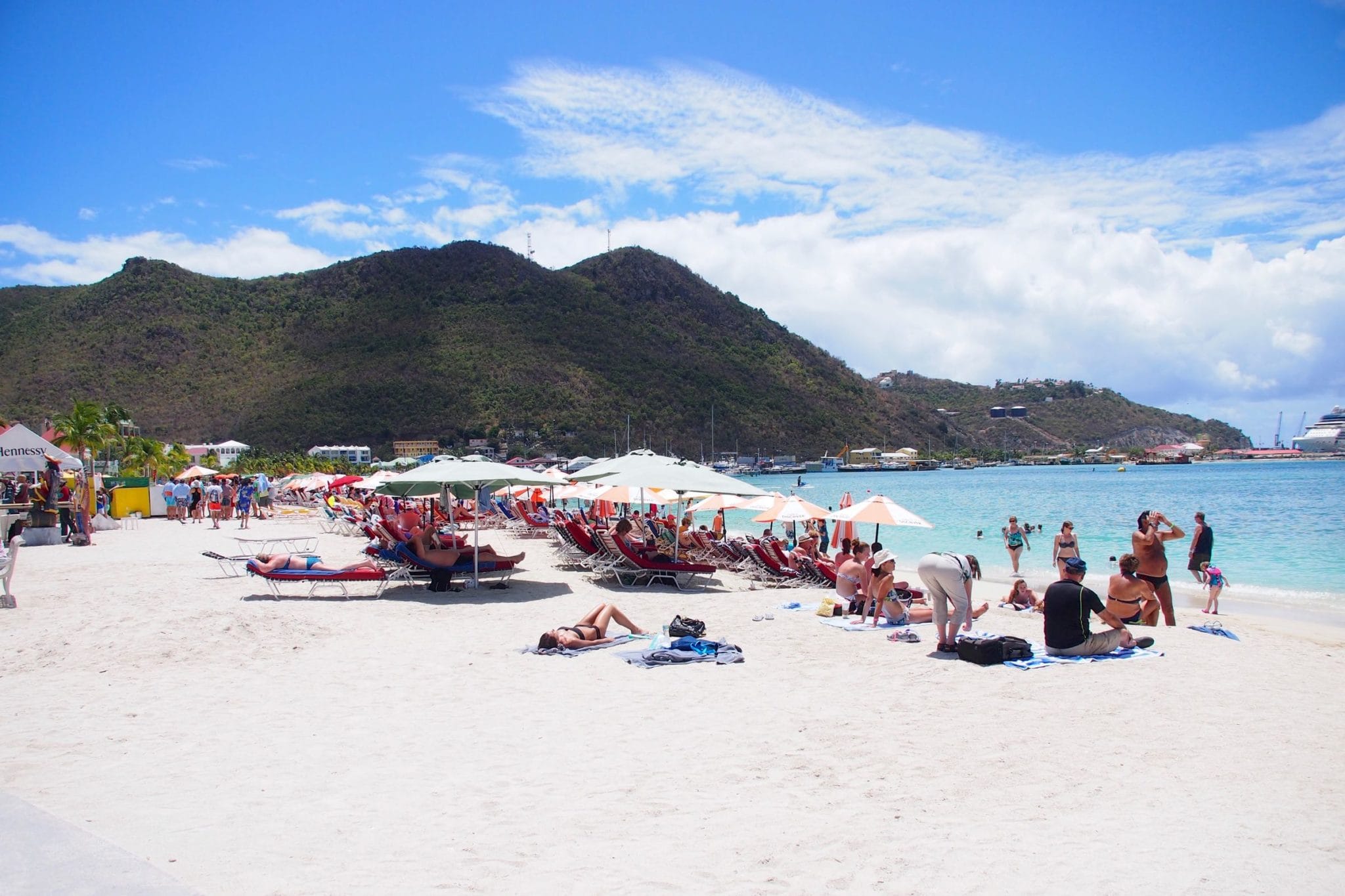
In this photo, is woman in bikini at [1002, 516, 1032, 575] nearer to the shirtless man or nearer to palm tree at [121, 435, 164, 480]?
the shirtless man

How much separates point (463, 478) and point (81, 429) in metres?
25.5

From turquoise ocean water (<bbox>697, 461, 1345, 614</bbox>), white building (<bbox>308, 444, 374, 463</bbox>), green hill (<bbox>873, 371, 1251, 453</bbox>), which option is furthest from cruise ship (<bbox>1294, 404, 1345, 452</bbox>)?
white building (<bbox>308, 444, 374, 463</bbox>)

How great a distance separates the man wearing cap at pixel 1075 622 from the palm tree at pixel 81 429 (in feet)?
99.8

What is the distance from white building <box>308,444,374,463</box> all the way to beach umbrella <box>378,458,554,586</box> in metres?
44.5

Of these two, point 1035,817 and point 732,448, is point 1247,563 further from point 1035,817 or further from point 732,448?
point 732,448

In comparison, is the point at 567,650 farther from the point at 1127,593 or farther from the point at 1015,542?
the point at 1015,542

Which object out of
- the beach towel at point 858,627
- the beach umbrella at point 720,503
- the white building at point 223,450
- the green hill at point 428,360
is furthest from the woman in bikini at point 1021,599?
the green hill at point 428,360

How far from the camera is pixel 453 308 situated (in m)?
77.4

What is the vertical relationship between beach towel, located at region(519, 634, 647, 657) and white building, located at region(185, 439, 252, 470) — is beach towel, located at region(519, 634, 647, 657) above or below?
below

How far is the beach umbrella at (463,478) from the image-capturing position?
33.1ft

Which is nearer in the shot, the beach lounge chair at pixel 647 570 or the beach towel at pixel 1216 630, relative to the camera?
the beach towel at pixel 1216 630

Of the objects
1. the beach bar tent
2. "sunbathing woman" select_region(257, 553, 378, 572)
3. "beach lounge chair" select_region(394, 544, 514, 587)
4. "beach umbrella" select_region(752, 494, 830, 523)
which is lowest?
"beach lounge chair" select_region(394, 544, 514, 587)

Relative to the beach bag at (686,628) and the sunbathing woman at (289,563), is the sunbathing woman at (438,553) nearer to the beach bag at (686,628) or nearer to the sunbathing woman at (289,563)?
the sunbathing woman at (289,563)

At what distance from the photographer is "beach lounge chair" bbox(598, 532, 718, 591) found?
445 inches
